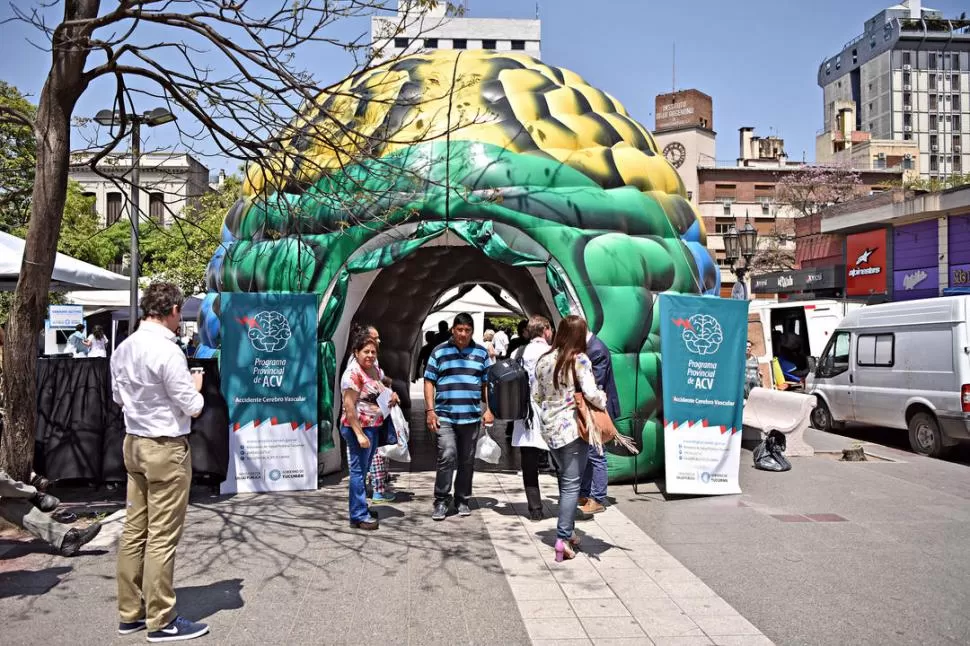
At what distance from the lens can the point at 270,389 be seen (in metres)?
8.15

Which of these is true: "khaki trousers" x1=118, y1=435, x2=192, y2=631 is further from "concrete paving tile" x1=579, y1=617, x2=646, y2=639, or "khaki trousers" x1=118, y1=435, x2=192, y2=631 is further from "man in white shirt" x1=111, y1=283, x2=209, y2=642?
"concrete paving tile" x1=579, y1=617, x2=646, y2=639

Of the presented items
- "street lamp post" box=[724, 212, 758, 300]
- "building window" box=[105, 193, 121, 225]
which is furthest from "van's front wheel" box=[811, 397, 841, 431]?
"building window" box=[105, 193, 121, 225]

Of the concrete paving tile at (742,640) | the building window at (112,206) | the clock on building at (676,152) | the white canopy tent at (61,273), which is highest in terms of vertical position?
the clock on building at (676,152)

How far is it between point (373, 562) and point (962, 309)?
843 cm

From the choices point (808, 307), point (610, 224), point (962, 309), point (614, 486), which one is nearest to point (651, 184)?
point (610, 224)

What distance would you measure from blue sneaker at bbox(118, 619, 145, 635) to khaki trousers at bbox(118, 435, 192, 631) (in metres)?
0.02

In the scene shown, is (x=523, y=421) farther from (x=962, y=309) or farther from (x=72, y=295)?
(x=72, y=295)

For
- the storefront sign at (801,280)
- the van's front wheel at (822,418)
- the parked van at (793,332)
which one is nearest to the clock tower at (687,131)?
the storefront sign at (801,280)

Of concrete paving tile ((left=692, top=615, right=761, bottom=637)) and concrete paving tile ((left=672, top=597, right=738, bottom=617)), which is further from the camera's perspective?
concrete paving tile ((left=672, top=597, right=738, bottom=617))

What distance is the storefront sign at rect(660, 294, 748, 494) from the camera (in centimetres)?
795

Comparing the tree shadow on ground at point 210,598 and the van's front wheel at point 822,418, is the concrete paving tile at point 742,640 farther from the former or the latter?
the van's front wheel at point 822,418

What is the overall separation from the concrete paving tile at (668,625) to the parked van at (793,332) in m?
14.8

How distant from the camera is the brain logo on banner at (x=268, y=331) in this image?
26.8 ft

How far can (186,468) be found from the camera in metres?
4.29
